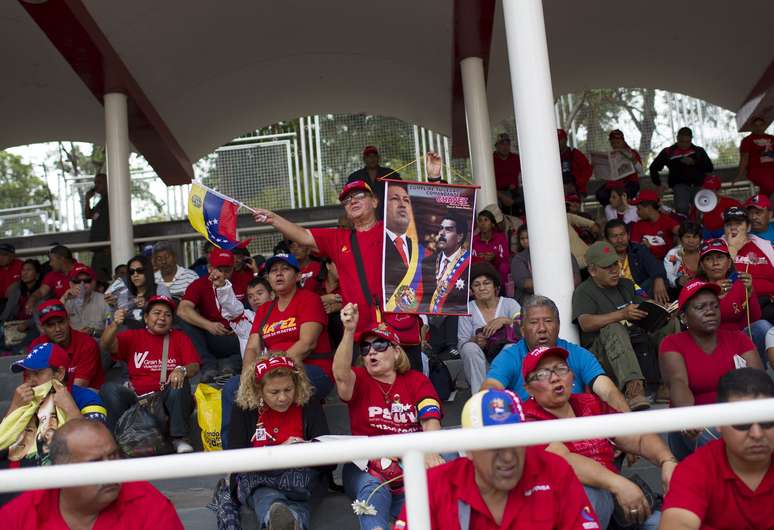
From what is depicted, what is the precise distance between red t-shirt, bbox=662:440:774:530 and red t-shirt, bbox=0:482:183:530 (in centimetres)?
172

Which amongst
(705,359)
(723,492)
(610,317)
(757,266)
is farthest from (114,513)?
(757,266)

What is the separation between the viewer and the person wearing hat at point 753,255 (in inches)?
281

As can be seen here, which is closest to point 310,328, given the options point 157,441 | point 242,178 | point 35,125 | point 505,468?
point 157,441

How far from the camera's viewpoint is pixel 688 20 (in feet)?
40.1

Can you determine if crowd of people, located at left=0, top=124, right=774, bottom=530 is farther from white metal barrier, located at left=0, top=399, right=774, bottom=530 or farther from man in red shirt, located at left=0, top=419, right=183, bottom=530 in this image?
white metal barrier, located at left=0, top=399, right=774, bottom=530

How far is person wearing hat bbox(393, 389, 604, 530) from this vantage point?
3.16 metres

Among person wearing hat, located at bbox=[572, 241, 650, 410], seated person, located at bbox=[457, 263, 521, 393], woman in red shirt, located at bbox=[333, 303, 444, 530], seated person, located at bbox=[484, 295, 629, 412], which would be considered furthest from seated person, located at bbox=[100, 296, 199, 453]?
person wearing hat, located at bbox=[572, 241, 650, 410]

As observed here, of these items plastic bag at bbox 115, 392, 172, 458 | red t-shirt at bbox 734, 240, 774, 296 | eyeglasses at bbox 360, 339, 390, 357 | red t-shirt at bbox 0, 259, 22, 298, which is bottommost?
plastic bag at bbox 115, 392, 172, 458

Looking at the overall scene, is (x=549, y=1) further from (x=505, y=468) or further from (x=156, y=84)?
(x=505, y=468)

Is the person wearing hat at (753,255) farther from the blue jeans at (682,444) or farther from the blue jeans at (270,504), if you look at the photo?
the blue jeans at (270,504)

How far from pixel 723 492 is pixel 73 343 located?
491cm

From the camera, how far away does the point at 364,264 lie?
234 inches

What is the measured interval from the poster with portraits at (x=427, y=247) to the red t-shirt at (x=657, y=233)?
4278 mm

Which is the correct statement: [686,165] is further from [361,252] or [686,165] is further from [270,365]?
[270,365]
